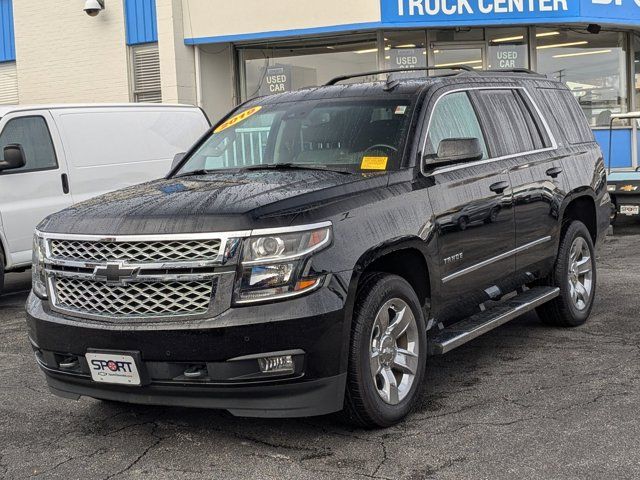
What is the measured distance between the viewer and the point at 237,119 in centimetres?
606

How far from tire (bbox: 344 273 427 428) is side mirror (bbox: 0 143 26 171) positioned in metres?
5.11

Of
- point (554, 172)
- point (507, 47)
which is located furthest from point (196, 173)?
point (507, 47)

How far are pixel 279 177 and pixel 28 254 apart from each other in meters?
4.74

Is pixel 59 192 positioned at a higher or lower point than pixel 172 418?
higher

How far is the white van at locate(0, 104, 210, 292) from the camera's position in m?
8.56

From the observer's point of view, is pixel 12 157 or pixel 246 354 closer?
pixel 246 354

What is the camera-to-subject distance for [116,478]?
3.98 meters

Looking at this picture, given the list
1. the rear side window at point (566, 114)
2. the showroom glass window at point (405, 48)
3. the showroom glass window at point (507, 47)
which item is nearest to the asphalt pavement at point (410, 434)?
the rear side window at point (566, 114)

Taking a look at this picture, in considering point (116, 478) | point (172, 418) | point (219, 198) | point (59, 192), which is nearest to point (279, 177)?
point (219, 198)

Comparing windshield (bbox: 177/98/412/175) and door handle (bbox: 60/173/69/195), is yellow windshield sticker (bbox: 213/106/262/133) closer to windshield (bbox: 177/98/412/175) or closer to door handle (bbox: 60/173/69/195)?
windshield (bbox: 177/98/412/175)

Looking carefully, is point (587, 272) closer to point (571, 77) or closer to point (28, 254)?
point (28, 254)

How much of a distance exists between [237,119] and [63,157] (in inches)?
140

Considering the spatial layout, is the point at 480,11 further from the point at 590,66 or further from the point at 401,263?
the point at 401,263

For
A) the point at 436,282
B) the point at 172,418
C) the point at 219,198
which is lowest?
the point at 172,418
